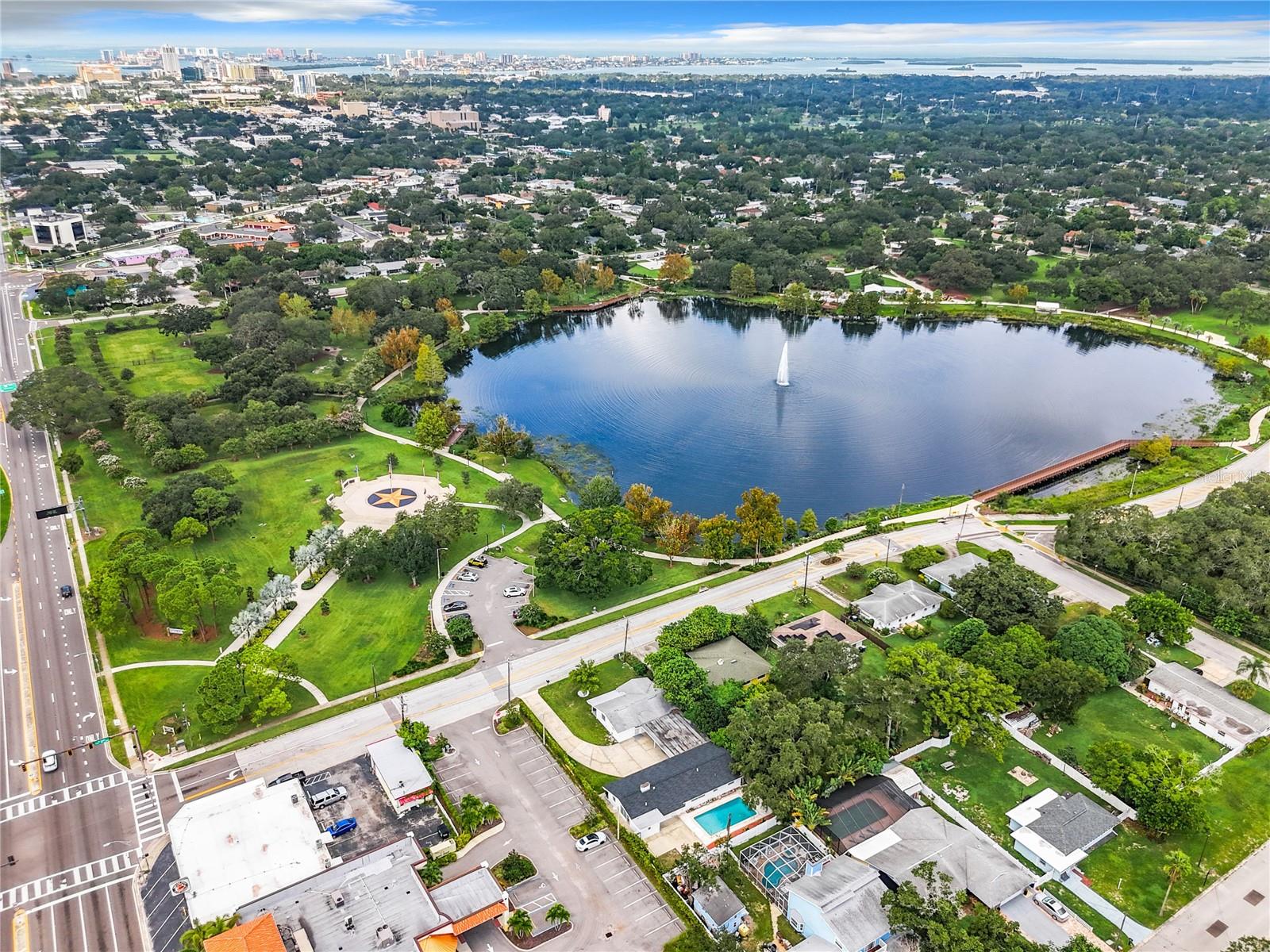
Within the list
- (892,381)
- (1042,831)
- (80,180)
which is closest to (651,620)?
(1042,831)

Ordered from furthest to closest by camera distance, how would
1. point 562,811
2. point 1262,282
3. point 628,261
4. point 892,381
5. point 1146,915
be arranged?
point 628,261, point 1262,282, point 892,381, point 562,811, point 1146,915

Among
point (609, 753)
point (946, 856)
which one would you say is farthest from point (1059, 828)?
point (609, 753)

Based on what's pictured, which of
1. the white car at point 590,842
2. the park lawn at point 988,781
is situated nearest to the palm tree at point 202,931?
the white car at point 590,842

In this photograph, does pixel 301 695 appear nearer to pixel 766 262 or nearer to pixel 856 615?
pixel 856 615

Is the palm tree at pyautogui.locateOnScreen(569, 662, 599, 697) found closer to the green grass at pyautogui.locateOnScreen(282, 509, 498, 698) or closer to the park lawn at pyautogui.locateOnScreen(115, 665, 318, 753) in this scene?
the green grass at pyautogui.locateOnScreen(282, 509, 498, 698)

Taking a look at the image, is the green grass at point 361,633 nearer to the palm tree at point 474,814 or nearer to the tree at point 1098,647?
the palm tree at point 474,814

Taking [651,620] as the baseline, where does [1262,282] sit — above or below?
above
